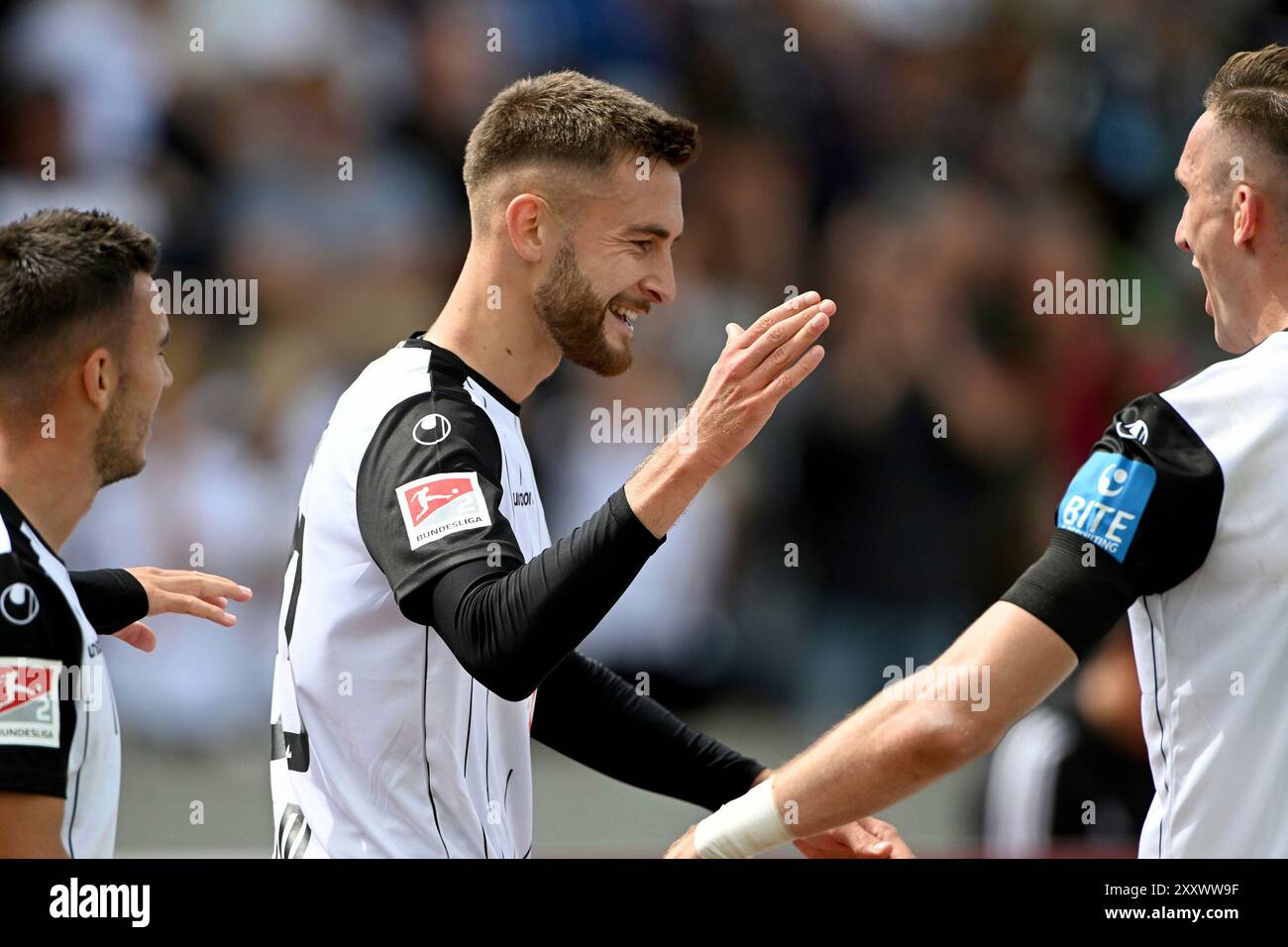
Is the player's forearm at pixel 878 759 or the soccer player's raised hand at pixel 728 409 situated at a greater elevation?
the soccer player's raised hand at pixel 728 409

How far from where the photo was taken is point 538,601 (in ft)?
8.92

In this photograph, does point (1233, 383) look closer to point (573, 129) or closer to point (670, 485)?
point (670, 485)

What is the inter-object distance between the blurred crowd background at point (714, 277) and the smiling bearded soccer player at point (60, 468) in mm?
3968

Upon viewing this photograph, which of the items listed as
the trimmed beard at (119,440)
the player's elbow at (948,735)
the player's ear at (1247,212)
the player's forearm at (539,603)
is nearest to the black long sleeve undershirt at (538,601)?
the player's forearm at (539,603)

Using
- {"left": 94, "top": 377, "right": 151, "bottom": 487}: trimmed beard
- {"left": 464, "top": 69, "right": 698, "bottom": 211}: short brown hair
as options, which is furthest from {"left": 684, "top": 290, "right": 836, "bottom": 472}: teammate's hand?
{"left": 94, "top": 377, "right": 151, "bottom": 487}: trimmed beard

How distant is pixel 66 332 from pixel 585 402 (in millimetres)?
4619

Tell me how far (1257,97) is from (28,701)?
2.35 m

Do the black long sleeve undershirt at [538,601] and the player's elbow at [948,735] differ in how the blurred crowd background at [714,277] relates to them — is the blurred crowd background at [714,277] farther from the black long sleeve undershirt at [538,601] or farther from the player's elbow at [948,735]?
the player's elbow at [948,735]

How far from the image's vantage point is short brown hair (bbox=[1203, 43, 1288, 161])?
9.26ft

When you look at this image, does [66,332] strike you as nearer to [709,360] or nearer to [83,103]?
[709,360]

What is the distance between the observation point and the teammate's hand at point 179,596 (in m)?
3.37

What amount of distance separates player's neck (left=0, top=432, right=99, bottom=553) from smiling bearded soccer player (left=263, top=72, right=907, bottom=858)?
483 mm

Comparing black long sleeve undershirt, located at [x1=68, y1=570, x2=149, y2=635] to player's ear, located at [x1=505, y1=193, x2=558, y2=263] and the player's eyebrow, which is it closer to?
player's ear, located at [x1=505, y1=193, x2=558, y2=263]

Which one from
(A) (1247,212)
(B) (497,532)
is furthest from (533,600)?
(A) (1247,212)
